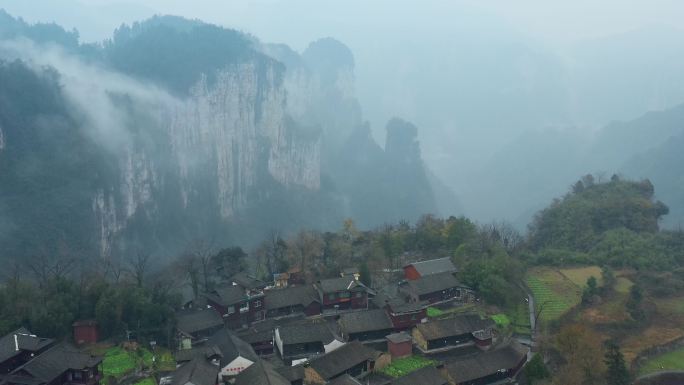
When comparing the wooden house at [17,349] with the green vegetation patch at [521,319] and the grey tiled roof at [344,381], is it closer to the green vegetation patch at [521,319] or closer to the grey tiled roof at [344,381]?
the grey tiled roof at [344,381]

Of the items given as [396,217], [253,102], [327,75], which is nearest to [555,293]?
[253,102]

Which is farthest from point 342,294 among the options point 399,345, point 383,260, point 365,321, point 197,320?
point 197,320

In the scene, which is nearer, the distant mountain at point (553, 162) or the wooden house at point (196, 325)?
the wooden house at point (196, 325)

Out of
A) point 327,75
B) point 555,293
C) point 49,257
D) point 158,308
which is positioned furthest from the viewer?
point 327,75

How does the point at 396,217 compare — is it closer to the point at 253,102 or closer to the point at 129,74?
the point at 253,102

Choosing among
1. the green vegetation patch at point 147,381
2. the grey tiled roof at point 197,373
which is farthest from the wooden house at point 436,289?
the green vegetation patch at point 147,381

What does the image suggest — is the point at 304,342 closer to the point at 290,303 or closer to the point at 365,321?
the point at 365,321

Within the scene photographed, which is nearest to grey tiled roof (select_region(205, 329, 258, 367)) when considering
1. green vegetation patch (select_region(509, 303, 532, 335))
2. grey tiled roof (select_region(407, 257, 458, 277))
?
grey tiled roof (select_region(407, 257, 458, 277))
